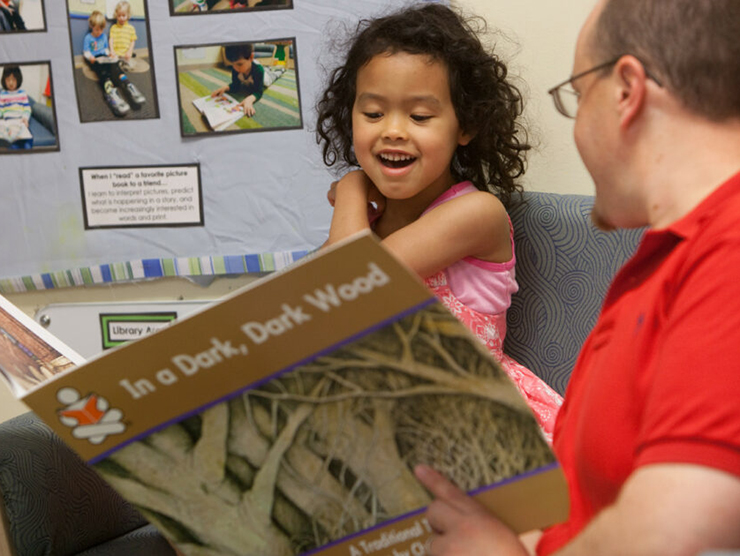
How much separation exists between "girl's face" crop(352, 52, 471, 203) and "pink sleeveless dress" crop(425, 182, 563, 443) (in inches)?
4.0

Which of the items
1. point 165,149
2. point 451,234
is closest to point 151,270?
point 165,149

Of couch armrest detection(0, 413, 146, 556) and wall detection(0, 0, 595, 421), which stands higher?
wall detection(0, 0, 595, 421)

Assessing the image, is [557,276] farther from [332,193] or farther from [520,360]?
[332,193]

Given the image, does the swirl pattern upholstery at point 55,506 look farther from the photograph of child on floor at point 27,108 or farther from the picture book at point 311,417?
the photograph of child on floor at point 27,108

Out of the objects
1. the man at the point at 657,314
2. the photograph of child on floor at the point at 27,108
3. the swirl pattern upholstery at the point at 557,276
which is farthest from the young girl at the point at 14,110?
the man at the point at 657,314

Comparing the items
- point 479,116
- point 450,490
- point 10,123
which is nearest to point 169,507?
point 450,490

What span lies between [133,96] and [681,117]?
1269mm

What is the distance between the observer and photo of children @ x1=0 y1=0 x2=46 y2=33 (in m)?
1.59

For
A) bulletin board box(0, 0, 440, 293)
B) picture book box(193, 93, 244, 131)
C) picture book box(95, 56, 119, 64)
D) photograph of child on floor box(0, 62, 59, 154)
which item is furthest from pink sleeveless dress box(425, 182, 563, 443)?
photograph of child on floor box(0, 62, 59, 154)

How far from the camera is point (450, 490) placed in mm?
600

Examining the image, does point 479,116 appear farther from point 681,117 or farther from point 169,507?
point 169,507

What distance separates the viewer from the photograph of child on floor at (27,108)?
1615 millimetres

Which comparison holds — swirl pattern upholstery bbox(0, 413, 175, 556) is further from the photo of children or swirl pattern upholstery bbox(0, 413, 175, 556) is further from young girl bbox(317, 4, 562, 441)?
the photo of children

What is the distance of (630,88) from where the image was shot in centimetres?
59
